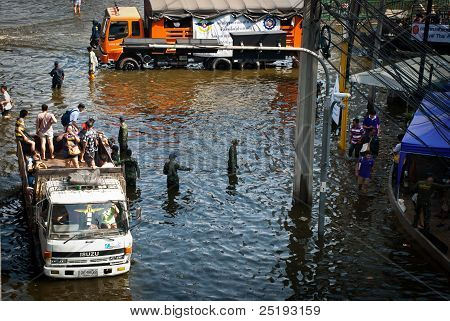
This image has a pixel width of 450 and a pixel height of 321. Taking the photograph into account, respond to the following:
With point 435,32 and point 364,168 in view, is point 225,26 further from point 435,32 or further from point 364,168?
point 364,168

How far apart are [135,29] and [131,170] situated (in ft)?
57.4

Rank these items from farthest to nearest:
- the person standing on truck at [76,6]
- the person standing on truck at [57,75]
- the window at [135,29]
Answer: the person standing on truck at [76,6]
the window at [135,29]
the person standing on truck at [57,75]

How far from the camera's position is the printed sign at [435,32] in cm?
3644

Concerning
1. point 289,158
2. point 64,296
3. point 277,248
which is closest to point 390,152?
point 289,158

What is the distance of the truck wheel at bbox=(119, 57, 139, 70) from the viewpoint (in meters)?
38.5

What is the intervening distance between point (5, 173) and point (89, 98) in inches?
396

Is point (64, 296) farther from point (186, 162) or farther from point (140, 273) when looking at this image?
point (186, 162)

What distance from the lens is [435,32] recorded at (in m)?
37.6

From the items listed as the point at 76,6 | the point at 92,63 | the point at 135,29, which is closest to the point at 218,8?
the point at 135,29

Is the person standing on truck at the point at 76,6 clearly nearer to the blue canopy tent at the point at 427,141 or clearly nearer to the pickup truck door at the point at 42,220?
the blue canopy tent at the point at 427,141

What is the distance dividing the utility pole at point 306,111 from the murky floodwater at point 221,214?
0.76 meters

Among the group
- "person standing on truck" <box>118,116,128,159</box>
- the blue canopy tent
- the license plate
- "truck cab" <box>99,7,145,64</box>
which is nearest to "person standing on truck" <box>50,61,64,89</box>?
"truck cab" <box>99,7,145,64</box>

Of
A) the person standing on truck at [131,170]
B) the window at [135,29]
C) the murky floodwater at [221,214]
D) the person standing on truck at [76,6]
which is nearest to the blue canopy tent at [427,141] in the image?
the murky floodwater at [221,214]

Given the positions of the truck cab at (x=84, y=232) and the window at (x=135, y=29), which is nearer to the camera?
the truck cab at (x=84, y=232)
